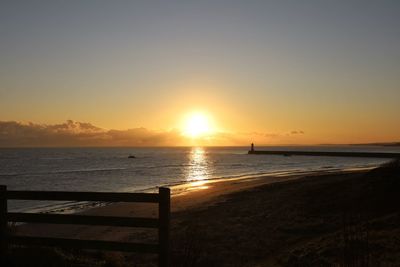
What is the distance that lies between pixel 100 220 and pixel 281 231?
8.15m

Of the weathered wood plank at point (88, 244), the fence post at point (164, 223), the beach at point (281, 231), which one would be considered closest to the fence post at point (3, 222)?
the weathered wood plank at point (88, 244)

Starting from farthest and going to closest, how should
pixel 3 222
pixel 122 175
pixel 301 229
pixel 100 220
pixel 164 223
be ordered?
pixel 122 175 < pixel 301 229 < pixel 3 222 < pixel 100 220 < pixel 164 223

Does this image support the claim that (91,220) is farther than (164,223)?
Yes

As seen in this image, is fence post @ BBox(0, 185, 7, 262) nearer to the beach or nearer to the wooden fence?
the wooden fence

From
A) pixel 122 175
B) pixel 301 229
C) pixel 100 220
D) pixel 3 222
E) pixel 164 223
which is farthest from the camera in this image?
pixel 122 175

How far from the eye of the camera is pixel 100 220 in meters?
6.77

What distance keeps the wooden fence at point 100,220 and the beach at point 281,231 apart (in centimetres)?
147

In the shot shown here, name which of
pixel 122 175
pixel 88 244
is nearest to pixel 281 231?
pixel 88 244

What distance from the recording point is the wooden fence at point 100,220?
6.53 m

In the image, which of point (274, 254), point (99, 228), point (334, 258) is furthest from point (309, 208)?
point (99, 228)

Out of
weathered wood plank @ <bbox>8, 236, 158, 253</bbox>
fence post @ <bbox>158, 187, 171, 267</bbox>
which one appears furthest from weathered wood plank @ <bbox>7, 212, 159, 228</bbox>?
weathered wood plank @ <bbox>8, 236, 158, 253</bbox>

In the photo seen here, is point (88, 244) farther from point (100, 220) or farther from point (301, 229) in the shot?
point (301, 229)

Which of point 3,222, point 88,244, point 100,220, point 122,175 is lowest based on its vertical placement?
point 122,175

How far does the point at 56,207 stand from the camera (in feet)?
80.7
